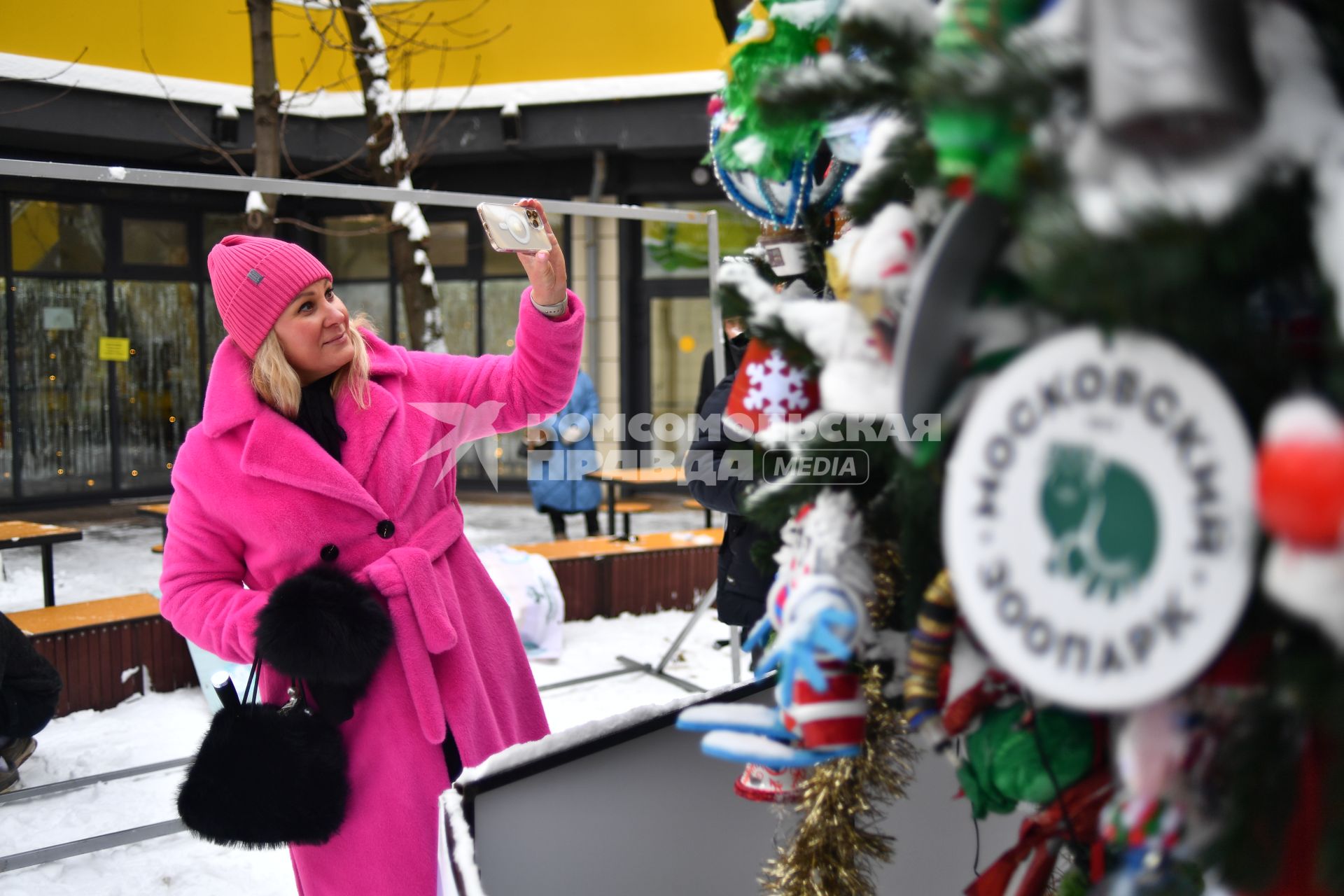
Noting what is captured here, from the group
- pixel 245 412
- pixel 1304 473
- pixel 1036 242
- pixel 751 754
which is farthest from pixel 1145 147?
pixel 245 412

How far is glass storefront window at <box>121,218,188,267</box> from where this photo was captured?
29.5ft

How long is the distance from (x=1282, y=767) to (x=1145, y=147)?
12.5 inches

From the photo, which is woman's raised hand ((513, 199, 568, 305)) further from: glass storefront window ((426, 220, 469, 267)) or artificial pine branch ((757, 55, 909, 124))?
glass storefront window ((426, 220, 469, 267))

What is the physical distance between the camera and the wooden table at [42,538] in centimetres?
405

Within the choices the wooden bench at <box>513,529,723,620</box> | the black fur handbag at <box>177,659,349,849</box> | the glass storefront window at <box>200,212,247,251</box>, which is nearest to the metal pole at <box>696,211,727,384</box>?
the black fur handbag at <box>177,659,349,849</box>

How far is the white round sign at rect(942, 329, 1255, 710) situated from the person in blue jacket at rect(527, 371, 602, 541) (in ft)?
19.2

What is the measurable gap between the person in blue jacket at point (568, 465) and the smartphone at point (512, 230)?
14.6ft

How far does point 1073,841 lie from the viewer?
2.46 feet

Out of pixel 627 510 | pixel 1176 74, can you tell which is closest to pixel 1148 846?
pixel 1176 74

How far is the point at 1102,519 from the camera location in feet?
1.74

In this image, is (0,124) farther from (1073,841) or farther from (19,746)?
(1073,841)

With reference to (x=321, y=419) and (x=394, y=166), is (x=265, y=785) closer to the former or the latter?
(x=321, y=419)

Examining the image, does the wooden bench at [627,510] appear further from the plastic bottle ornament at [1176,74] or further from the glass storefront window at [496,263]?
the plastic bottle ornament at [1176,74]

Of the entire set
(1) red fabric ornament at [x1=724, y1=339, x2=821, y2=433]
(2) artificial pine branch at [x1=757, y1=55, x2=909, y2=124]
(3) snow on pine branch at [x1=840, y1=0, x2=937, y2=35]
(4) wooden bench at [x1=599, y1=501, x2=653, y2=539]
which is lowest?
(4) wooden bench at [x1=599, y1=501, x2=653, y2=539]
